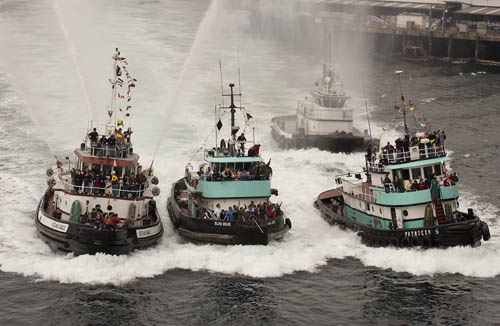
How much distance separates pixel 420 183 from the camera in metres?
49.9

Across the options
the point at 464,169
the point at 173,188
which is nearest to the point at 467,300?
the point at 173,188

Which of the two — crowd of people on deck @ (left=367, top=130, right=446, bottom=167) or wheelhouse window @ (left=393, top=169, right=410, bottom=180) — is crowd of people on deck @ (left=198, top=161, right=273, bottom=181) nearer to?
crowd of people on deck @ (left=367, top=130, right=446, bottom=167)

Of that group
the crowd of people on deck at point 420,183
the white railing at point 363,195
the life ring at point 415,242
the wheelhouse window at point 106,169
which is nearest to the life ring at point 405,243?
the life ring at point 415,242

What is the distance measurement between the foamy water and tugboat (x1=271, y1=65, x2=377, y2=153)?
1021mm

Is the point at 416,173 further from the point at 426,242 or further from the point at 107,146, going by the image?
the point at 107,146

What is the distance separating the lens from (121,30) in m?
110

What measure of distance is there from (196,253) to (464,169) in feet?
93.4

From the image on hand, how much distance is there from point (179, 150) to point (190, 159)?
2.60 metres

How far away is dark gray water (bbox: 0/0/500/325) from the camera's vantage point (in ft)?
140

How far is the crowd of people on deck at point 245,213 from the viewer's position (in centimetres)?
5022

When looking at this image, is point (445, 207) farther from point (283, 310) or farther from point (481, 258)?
point (283, 310)

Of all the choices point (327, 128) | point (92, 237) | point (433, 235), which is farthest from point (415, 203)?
point (327, 128)

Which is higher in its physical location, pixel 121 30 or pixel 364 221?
pixel 121 30

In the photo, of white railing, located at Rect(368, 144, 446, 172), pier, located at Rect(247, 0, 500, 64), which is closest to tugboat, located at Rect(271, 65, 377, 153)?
white railing, located at Rect(368, 144, 446, 172)
